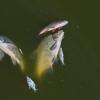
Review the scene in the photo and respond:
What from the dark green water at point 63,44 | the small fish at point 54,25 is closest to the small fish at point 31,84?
the dark green water at point 63,44

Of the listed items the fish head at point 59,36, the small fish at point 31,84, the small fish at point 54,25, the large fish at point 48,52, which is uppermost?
the small fish at point 54,25

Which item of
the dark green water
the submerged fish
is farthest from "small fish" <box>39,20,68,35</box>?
the submerged fish

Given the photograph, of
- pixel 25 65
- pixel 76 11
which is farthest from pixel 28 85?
pixel 76 11

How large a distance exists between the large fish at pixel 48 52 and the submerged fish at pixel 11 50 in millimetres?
80

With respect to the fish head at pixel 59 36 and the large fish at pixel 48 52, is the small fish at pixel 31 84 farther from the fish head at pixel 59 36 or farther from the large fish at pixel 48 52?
the fish head at pixel 59 36

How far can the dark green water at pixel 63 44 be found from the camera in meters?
4.57

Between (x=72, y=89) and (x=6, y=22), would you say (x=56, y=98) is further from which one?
(x=6, y=22)

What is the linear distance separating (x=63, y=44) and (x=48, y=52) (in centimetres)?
8

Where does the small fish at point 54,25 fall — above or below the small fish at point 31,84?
above

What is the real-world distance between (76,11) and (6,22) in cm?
31

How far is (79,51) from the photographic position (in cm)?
461

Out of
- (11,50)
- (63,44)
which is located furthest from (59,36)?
(11,50)

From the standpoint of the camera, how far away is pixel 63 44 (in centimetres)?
459

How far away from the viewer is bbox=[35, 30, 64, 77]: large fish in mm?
4590
